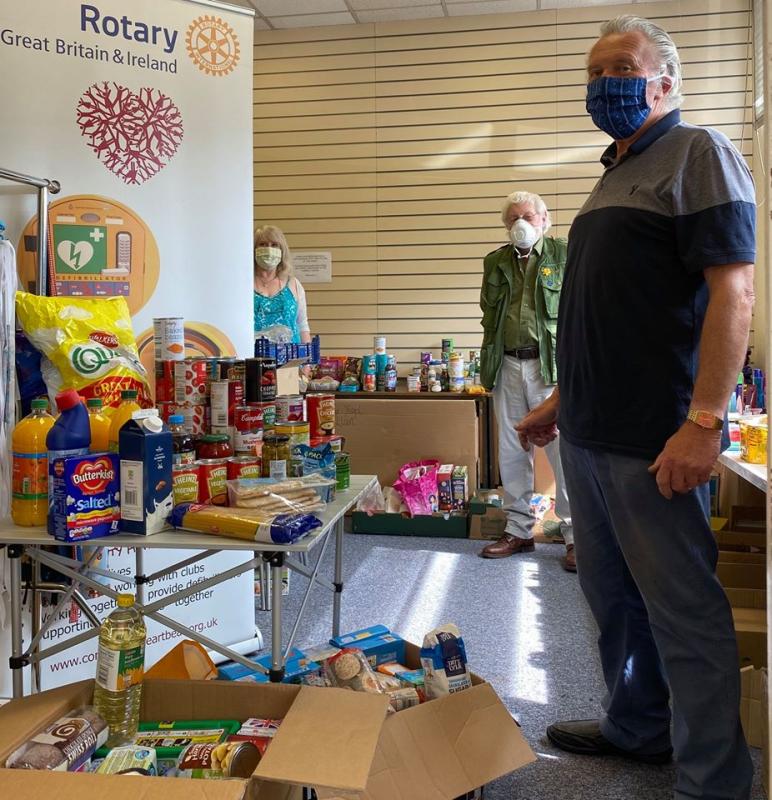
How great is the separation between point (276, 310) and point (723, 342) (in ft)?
10.3

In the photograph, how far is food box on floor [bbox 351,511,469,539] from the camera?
16.3 feet

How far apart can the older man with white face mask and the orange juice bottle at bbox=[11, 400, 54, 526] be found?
299 cm

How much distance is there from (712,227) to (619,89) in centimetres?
46

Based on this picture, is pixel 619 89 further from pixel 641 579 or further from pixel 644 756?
pixel 644 756

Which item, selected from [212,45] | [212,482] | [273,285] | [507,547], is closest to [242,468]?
[212,482]

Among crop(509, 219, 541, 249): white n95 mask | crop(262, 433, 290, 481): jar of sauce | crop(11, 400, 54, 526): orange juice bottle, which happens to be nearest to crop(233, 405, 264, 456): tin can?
crop(262, 433, 290, 481): jar of sauce

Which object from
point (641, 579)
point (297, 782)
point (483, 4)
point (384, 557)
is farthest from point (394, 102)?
point (297, 782)

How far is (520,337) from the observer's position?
4562 millimetres

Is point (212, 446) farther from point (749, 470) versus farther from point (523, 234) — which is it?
point (523, 234)

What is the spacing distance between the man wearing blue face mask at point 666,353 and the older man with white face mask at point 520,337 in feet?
8.22

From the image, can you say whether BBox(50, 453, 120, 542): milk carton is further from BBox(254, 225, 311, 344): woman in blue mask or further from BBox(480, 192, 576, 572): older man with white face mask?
BBox(480, 192, 576, 572): older man with white face mask

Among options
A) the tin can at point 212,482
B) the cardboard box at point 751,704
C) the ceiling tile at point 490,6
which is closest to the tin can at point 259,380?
the tin can at point 212,482

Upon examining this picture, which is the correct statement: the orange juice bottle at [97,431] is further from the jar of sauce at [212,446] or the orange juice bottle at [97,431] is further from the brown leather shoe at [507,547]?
the brown leather shoe at [507,547]

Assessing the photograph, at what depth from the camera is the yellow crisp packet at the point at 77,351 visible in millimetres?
2211
